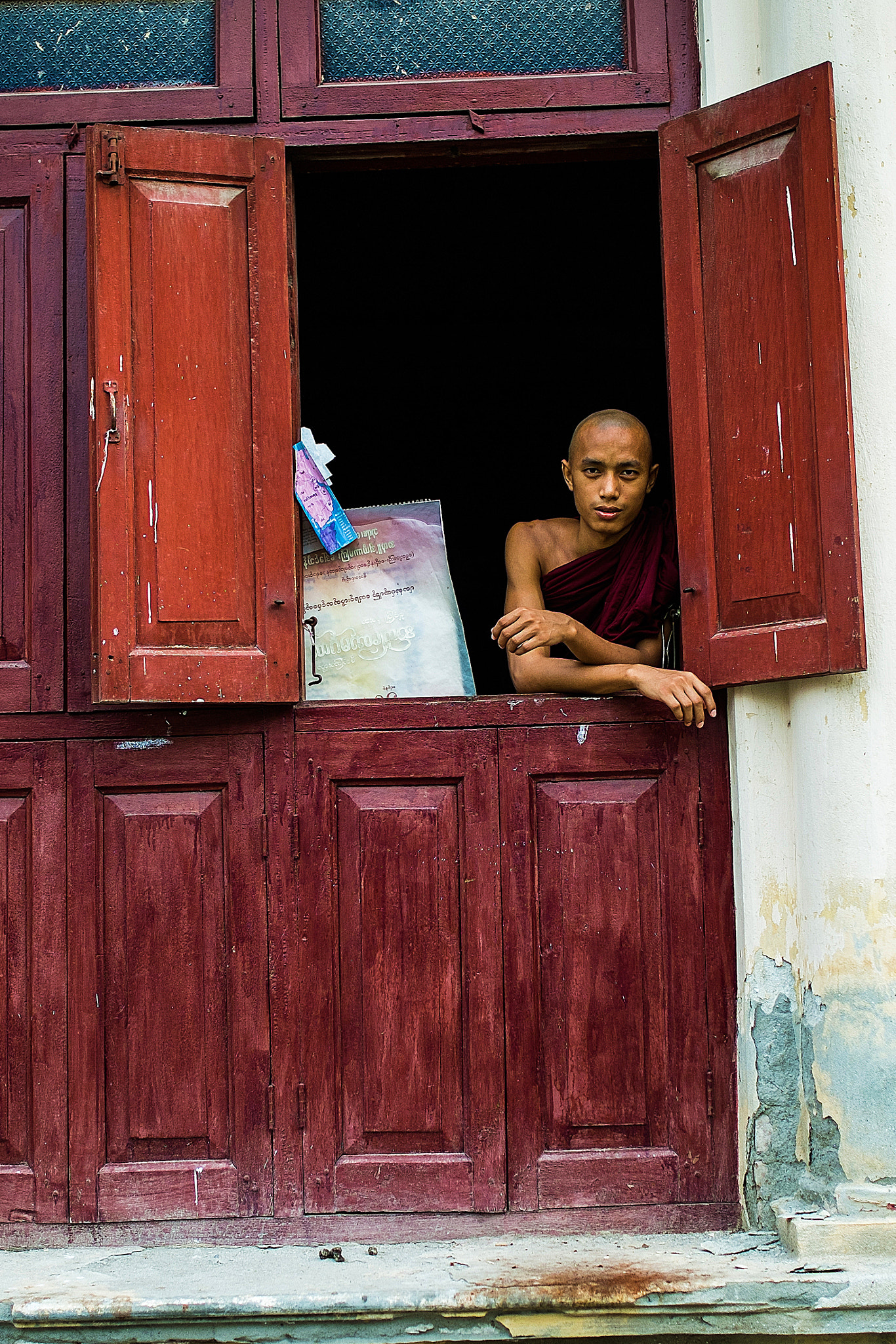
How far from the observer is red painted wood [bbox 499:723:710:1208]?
341 cm

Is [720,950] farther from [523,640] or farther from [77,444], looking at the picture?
[77,444]

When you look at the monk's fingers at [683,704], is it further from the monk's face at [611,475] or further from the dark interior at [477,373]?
the dark interior at [477,373]

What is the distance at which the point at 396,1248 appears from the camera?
3301 mm

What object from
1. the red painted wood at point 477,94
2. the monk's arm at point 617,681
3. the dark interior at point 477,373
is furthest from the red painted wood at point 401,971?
the dark interior at point 477,373

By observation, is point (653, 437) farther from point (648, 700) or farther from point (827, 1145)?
point (827, 1145)

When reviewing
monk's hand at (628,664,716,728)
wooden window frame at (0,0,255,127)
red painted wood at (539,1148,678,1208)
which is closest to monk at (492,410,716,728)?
monk's hand at (628,664,716,728)

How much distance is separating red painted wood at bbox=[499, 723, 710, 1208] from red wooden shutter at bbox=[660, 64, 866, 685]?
428 millimetres

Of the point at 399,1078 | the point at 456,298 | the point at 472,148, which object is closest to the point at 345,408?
the point at 456,298

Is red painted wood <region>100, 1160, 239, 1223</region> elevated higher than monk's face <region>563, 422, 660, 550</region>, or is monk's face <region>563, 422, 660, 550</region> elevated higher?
monk's face <region>563, 422, 660, 550</region>

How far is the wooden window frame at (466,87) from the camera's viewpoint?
3.53 m

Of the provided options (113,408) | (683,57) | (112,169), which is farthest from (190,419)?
(683,57)

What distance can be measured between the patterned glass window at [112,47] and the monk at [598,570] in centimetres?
157

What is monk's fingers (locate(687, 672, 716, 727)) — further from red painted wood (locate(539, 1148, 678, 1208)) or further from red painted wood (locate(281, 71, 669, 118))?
red painted wood (locate(281, 71, 669, 118))

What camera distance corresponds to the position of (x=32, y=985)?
3420 mm
